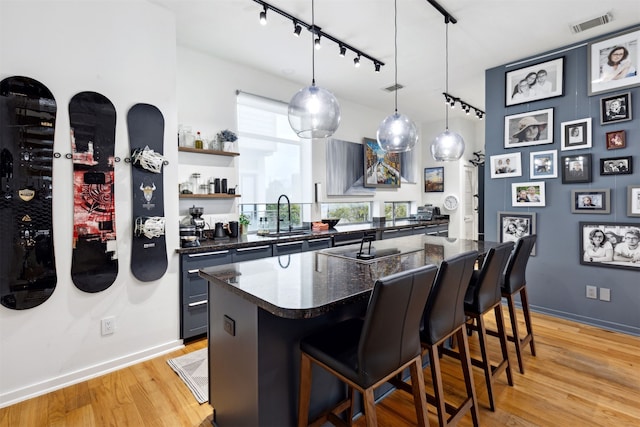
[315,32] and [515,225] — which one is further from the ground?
[315,32]

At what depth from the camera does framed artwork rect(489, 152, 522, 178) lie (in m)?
3.92

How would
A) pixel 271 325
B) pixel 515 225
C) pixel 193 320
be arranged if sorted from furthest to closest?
1. pixel 515 225
2. pixel 193 320
3. pixel 271 325

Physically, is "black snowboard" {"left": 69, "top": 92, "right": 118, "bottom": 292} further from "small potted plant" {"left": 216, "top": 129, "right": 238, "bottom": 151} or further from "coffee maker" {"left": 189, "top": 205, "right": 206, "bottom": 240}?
"small potted plant" {"left": 216, "top": 129, "right": 238, "bottom": 151}

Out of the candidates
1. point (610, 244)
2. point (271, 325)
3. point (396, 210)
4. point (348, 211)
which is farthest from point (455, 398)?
point (396, 210)

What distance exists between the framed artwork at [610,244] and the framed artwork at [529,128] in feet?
3.52

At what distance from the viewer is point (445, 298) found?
169 cm

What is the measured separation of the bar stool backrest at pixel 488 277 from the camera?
206 cm

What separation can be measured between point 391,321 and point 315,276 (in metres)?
0.59

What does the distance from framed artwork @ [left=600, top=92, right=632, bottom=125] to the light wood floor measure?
225 cm

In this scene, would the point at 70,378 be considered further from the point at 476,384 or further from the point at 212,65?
the point at 212,65

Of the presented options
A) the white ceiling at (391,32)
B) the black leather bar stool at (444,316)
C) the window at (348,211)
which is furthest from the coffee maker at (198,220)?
the black leather bar stool at (444,316)

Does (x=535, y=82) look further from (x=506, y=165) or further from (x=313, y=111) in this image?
(x=313, y=111)

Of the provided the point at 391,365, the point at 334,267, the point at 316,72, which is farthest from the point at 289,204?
the point at 391,365

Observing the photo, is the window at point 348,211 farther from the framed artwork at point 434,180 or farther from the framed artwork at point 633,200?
the framed artwork at point 633,200
